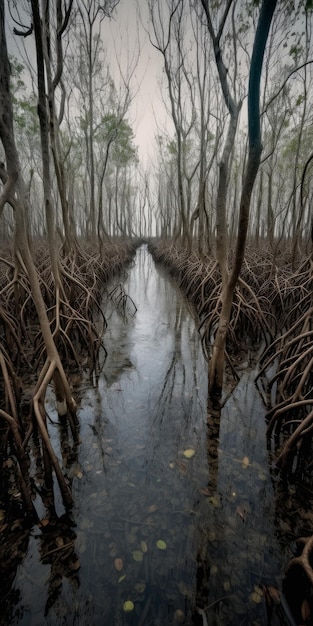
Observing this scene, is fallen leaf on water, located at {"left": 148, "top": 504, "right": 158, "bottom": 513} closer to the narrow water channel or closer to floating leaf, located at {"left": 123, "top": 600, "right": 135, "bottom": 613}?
the narrow water channel

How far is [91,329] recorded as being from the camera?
3699 mm

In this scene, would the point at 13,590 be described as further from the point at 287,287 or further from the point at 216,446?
the point at 287,287

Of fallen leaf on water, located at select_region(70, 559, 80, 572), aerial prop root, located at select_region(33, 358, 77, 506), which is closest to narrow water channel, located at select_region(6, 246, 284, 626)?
fallen leaf on water, located at select_region(70, 559, 80, 572)

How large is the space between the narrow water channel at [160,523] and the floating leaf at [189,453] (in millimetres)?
14

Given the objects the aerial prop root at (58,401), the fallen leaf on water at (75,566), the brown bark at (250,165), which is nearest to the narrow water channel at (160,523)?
the fallen leaf on water at (75,566)

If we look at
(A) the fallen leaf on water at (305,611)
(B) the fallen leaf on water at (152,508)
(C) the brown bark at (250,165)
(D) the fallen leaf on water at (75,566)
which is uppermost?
(C) the brown bark at (250,165)

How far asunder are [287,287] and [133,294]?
4.36 meters

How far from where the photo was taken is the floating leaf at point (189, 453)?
2.25 metres

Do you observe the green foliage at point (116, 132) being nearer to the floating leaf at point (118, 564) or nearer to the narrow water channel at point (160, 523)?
the narrow water channel at point (160, 523)

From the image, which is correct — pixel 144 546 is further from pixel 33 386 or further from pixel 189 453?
pixel 33 386

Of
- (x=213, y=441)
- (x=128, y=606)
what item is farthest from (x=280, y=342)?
(x=128, y=606)

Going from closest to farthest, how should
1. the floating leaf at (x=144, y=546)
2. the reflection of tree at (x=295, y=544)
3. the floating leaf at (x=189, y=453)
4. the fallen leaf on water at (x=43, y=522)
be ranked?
the reflection of tree at (x=295, y=544), the floating leaf at (x=144, y=546), the fallen leaf on water at (x=43, y=522), the floating leaf at (x=189, y=453)

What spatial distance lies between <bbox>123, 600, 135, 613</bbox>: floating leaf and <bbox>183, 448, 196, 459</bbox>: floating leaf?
1008 mm

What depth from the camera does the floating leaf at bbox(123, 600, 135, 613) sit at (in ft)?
4.30
